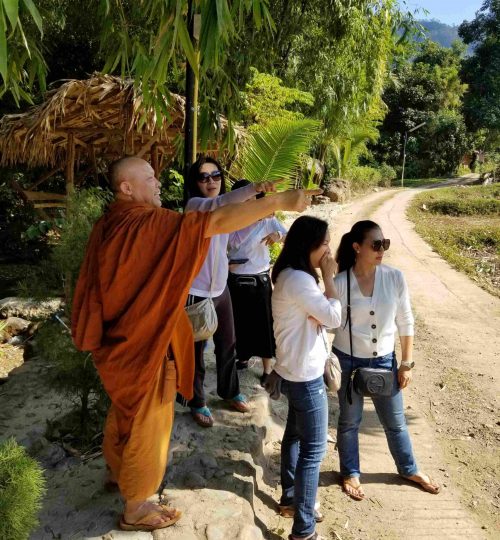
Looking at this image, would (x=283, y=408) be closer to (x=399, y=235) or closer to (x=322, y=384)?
(x=322, y=384)

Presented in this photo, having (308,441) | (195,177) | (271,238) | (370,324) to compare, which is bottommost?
(308,441)

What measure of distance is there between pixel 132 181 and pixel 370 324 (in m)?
1.52

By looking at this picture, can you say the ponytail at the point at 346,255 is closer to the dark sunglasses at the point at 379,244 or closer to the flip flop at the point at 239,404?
the dark sunglasses at the point at 379,244

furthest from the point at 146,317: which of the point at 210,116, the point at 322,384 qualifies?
the point at 210,116

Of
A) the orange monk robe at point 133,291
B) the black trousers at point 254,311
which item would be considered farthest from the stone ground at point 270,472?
the orange monk robe at point 133,291

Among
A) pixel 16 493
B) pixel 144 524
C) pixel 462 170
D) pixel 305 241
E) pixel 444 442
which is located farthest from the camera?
pixel 462 170

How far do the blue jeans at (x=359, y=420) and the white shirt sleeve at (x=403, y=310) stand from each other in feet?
0.54

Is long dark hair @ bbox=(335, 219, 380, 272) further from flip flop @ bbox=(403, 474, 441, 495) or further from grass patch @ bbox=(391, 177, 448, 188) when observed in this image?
grass patch @ bbox=(391, 177, 448, 188)

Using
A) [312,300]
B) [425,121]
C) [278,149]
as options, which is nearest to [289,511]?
[312,300]

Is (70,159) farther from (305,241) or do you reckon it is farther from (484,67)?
(484,67)

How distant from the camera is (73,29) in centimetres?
858

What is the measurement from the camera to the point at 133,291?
2039mm

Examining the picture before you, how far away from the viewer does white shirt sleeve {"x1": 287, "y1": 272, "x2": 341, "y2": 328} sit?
90.6 inches

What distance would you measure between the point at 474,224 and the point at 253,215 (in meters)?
15.1
